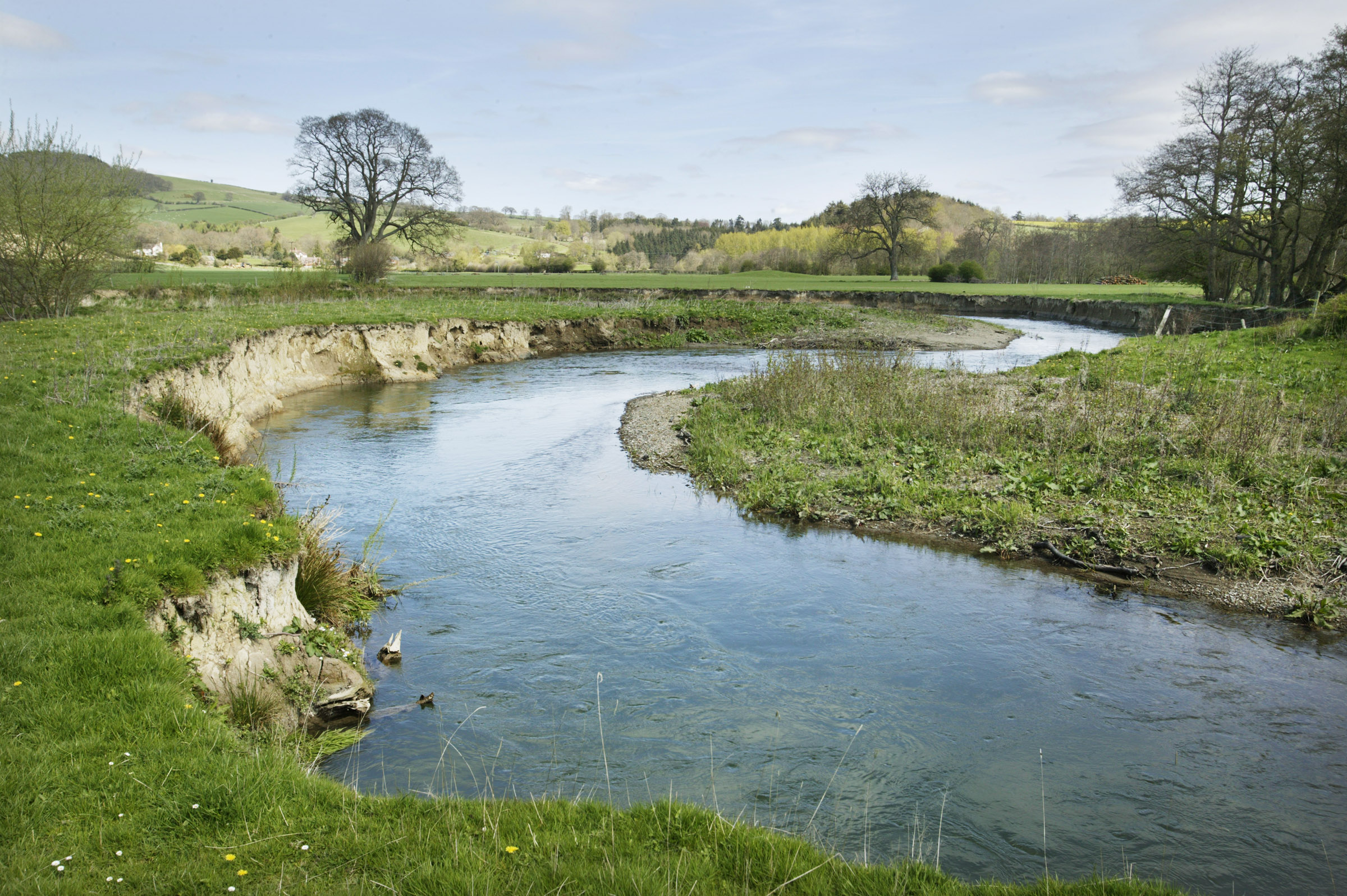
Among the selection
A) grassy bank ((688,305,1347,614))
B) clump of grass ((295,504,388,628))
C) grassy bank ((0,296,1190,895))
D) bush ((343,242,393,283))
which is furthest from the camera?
bush ((343,242,393,283))

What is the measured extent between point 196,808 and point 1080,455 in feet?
40.0

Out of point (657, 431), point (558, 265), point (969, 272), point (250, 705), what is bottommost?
point (250, 705)

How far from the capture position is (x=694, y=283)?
55906 millimetres

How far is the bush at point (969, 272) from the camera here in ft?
236

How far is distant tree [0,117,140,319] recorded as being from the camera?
20.8 metres

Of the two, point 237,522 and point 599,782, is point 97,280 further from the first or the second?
point 599,782

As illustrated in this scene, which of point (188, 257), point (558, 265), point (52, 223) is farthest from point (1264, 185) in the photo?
point (188, 257)

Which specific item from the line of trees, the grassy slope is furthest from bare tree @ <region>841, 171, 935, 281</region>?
the grassy slope

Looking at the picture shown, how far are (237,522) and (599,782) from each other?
4.07 m

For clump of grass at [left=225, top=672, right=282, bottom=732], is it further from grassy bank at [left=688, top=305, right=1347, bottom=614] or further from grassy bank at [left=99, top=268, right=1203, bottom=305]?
grassy bank at [left=99, top=268, right=1203, bottom=305]

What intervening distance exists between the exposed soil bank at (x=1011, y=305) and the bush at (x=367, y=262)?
5228 mm

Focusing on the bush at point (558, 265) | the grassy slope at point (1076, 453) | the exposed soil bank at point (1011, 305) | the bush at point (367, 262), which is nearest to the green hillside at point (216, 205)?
the bush at point (558, 265)

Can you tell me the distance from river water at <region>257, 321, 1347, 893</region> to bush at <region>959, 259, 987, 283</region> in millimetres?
67960

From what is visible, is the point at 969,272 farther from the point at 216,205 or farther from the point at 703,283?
the point at 216,205
